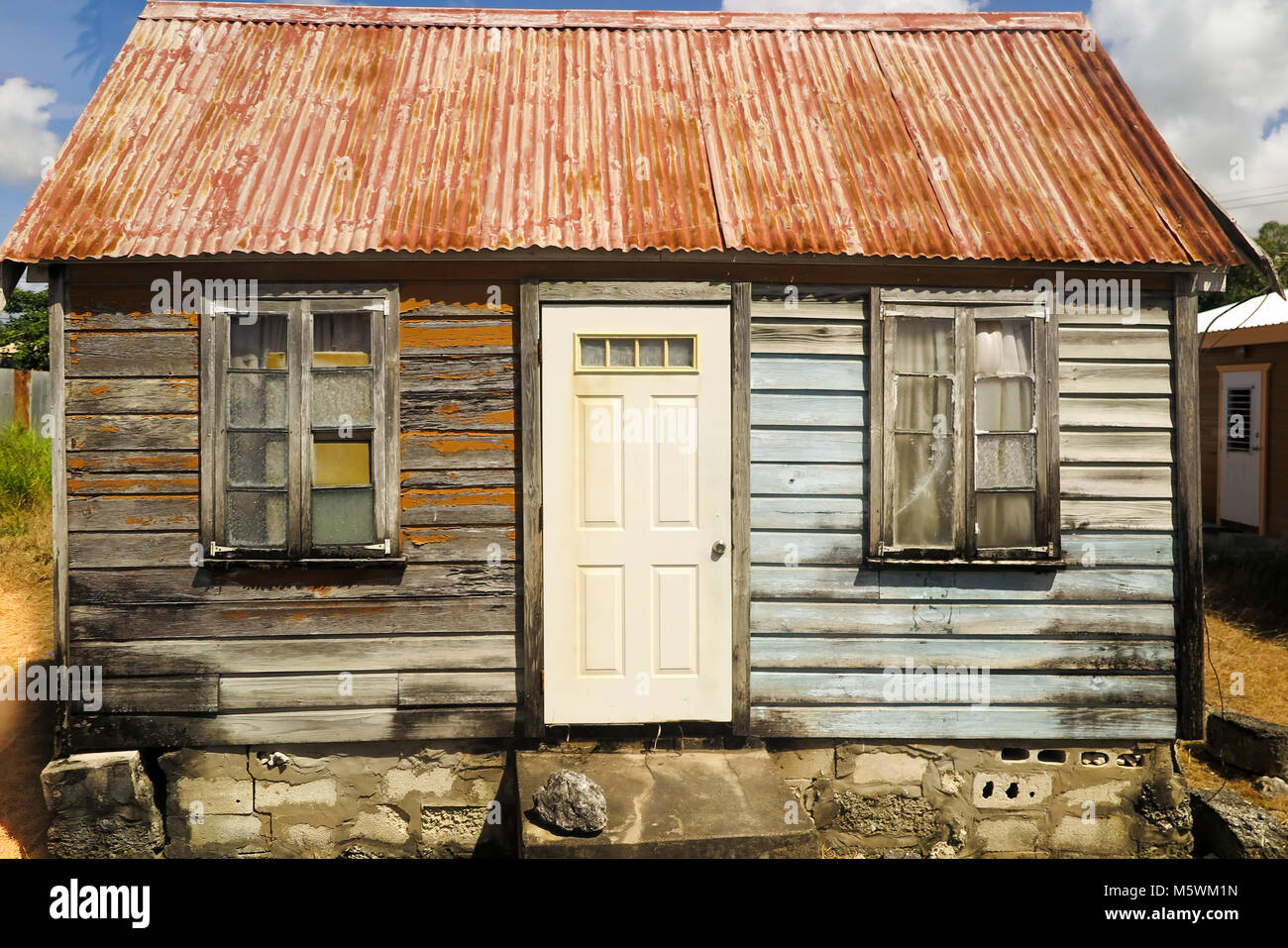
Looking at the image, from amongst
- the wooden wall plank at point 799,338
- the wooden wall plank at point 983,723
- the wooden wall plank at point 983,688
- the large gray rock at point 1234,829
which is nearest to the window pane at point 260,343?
the wooden wall plank at point 799,338

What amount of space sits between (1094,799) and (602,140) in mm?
5057

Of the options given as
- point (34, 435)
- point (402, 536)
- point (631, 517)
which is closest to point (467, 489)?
point (402, 536)

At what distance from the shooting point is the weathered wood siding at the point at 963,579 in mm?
5020

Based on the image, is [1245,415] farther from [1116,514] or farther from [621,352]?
[621,352]

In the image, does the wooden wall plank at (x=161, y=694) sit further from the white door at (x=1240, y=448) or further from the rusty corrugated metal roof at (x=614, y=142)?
the white door at (x=1240, y=448)

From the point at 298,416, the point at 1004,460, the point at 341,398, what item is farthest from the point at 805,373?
the point at 298,416

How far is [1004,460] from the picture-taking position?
505 cm

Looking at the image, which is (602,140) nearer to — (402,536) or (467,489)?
(467,489)

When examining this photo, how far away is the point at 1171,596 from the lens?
511cm

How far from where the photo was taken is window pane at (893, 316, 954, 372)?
5.04 metres

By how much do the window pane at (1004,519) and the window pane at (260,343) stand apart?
4.13 m

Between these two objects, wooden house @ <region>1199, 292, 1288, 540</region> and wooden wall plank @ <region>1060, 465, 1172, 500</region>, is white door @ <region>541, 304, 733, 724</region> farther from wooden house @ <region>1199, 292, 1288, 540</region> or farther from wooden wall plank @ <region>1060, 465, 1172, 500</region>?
wooden house @ <region>1199, 292, 1288, 540</region>

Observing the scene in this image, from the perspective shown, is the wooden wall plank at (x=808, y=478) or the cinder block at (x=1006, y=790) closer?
the wooden wall plank at (x=808, y=478)

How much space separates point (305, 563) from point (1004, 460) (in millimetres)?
4074
